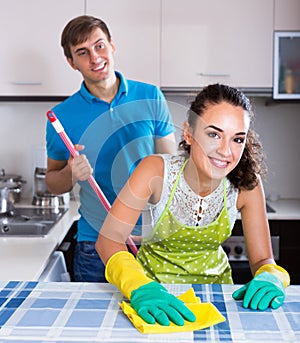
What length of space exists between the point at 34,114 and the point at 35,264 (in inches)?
56.4

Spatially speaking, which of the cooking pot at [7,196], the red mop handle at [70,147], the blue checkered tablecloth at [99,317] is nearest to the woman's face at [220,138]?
the blue checkered tablecloth at [99,317]

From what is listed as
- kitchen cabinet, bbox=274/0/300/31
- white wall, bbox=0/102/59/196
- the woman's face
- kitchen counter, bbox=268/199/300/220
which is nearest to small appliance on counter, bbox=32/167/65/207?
white wall, bbox=0/102/59/196

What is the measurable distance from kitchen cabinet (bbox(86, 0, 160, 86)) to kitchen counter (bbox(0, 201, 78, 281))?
0.81 m

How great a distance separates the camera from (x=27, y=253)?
77.1 inches

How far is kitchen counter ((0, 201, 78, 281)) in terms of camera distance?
67.7 inches

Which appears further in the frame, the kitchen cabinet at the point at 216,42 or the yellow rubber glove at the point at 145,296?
the kitchen cabinet at the point at 216,42

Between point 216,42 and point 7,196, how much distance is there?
1.19 metres

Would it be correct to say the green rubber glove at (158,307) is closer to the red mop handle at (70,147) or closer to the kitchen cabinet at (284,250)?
the red mop handle at (70,147)

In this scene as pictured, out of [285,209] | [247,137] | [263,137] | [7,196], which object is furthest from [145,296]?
[263,137]

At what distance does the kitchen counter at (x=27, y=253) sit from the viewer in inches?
67.7

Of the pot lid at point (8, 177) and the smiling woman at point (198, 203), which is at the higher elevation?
the smiling woman at point (198, 203)

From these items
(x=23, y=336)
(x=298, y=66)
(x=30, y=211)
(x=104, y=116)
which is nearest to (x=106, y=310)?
(x=23, y=336)

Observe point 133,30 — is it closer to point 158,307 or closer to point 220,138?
point 220,138

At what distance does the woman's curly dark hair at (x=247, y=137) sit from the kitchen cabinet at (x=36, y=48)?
1328mm
